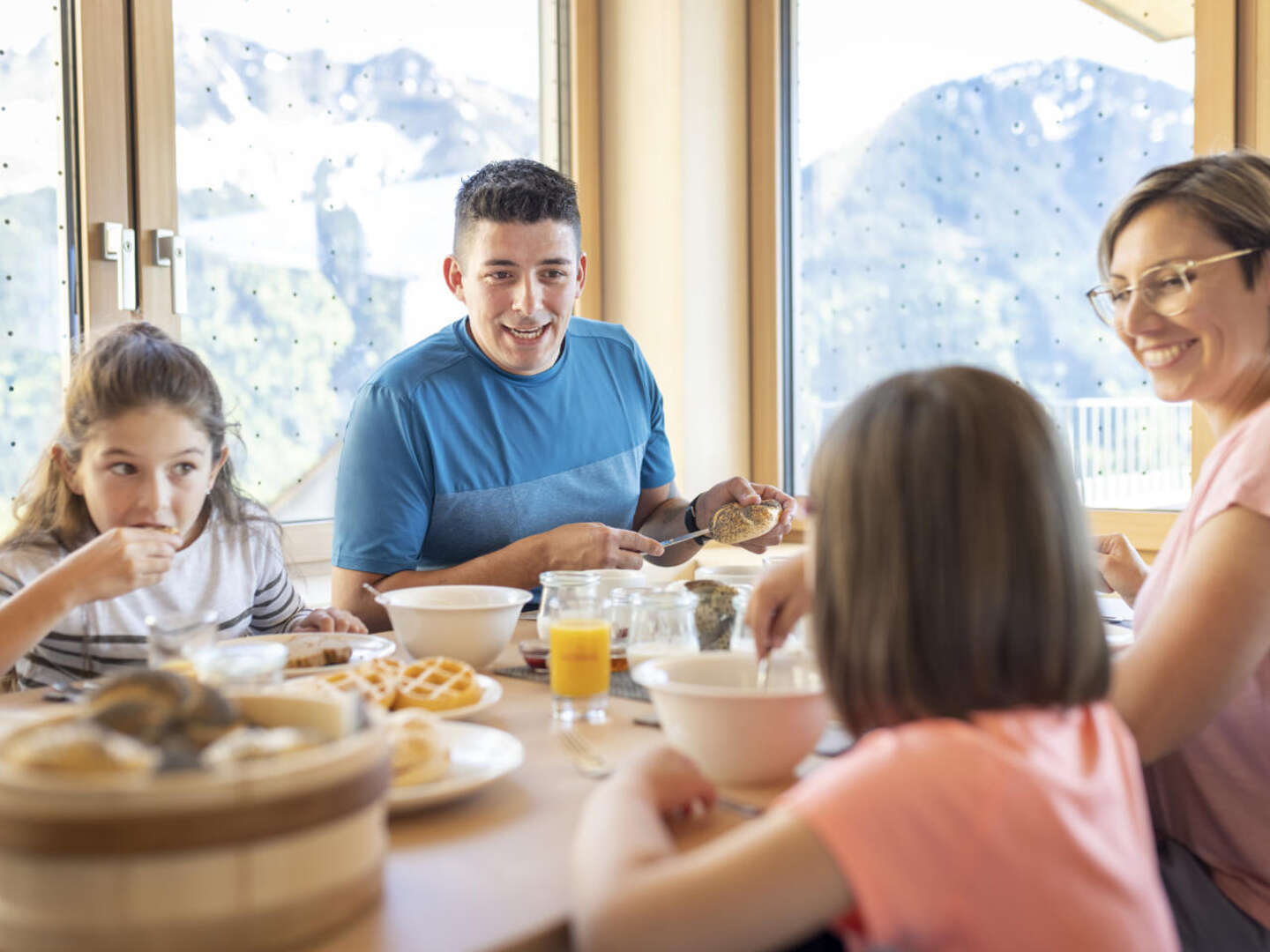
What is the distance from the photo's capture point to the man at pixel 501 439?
6.82ft

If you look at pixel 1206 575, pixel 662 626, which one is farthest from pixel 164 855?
pixel 1206 575

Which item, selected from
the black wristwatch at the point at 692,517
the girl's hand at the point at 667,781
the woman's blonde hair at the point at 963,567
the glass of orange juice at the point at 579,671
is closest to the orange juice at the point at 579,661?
the glass of orange juice at the point at 579,671

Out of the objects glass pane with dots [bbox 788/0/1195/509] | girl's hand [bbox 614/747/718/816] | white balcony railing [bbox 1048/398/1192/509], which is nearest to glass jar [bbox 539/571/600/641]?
girl's hand [bbox 614/747/718/816]

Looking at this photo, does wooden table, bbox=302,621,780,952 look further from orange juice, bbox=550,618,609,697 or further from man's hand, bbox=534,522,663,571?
man's hand, bbox=534,522,663,571

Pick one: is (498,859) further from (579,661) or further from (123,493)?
(123,493)

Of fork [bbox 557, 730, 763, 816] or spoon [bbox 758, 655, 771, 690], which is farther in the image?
spoon [bbox 758, 655, 771, 690]

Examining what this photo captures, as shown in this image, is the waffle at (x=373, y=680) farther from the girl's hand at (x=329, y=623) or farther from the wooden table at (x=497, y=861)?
the girl's hand at (x=329, y=623)

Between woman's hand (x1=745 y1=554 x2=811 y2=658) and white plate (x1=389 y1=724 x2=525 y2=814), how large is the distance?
0.90ft

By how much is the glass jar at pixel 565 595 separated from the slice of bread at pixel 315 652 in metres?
0.26

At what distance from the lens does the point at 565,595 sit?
1346 millimetres

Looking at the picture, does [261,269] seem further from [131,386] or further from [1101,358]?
[1101,358]

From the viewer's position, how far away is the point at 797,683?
1.10 m

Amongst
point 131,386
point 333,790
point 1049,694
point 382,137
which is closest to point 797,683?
point 1049,694

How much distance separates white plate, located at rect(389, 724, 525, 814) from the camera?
0.92m
